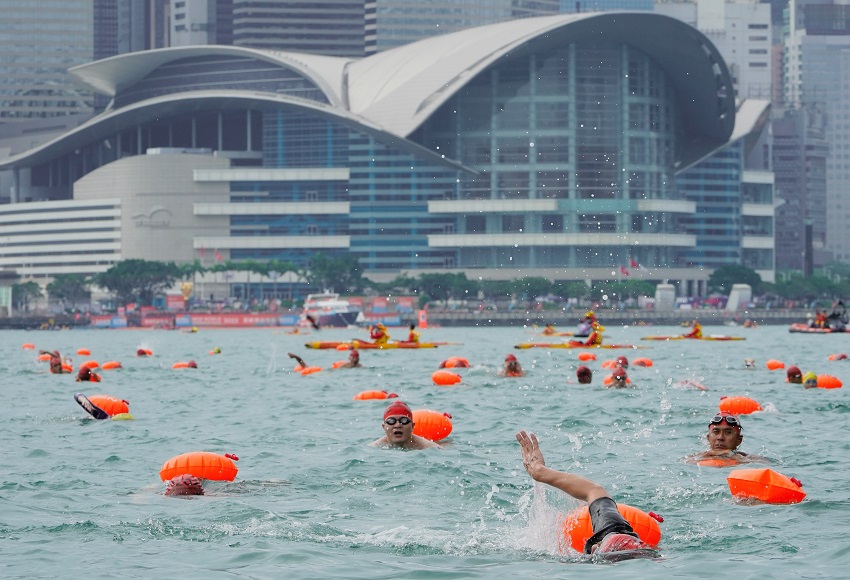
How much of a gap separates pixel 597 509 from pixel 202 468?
795cm

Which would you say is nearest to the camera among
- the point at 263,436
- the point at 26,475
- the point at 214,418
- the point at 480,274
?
the point at 26,475

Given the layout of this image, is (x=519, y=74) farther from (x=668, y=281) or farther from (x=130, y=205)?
(x=130, y=205)

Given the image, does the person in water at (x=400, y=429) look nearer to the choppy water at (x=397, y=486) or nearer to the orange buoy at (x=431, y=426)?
the choppy water at (x=397, y=486)

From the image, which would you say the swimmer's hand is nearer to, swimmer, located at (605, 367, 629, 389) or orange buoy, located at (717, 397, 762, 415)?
orange buoy, located at (717, 397, 762, 415)

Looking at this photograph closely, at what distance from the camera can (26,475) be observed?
2455 cm

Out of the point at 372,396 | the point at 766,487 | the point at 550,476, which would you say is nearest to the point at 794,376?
the point at 372,396

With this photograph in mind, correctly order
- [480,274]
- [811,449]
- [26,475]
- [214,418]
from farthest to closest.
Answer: [480,274] < [214,418] < [811,449] < [26,475]

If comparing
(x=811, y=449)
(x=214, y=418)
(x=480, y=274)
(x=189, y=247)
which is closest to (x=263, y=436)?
(x=214, y=418)

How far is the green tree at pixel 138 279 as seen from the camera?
598 feet

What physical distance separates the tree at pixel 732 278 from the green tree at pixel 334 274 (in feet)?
142

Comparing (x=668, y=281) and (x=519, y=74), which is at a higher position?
(x=519, y=74)

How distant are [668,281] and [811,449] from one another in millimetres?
166777

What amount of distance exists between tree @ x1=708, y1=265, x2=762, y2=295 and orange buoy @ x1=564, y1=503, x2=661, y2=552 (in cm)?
17413

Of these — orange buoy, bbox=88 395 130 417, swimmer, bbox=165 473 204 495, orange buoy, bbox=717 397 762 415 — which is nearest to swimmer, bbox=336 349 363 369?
orange buoy, bbox=88 395 130 417
